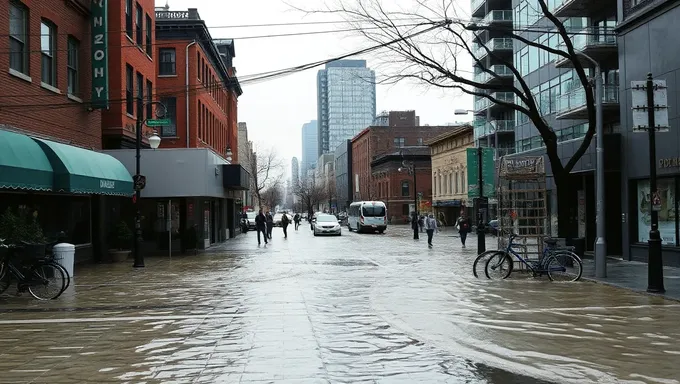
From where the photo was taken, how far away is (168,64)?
3928 centimetres

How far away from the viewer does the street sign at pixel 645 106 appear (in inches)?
576

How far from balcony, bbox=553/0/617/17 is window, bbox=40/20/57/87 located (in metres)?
20.0

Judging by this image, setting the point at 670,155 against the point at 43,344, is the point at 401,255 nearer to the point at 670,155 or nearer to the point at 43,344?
the point at 670,155

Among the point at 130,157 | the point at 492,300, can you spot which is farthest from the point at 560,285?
the point at 130,157

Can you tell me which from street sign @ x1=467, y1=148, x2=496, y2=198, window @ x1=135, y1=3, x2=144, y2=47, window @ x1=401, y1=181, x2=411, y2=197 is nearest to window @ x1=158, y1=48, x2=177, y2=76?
window @ x1=135, y1=3, x2=144, y2=47

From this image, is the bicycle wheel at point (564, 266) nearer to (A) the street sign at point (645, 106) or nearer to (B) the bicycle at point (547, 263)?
(B) the bicycle at point (547, 263)

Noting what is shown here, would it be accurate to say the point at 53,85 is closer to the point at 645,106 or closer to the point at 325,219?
the point at 645,106

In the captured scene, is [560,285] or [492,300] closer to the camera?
[492,300]

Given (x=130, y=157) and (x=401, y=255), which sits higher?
(x=130, y=157)

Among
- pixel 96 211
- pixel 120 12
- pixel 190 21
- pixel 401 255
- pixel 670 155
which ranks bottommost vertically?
pixel 401 255

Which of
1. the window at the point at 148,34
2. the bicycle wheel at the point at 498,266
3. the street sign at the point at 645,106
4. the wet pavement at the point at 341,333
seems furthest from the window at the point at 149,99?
the street sign at the point at 645,106

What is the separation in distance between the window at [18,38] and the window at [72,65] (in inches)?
123

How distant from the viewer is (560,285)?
1550 centimetres

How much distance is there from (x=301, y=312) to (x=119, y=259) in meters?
14.7
